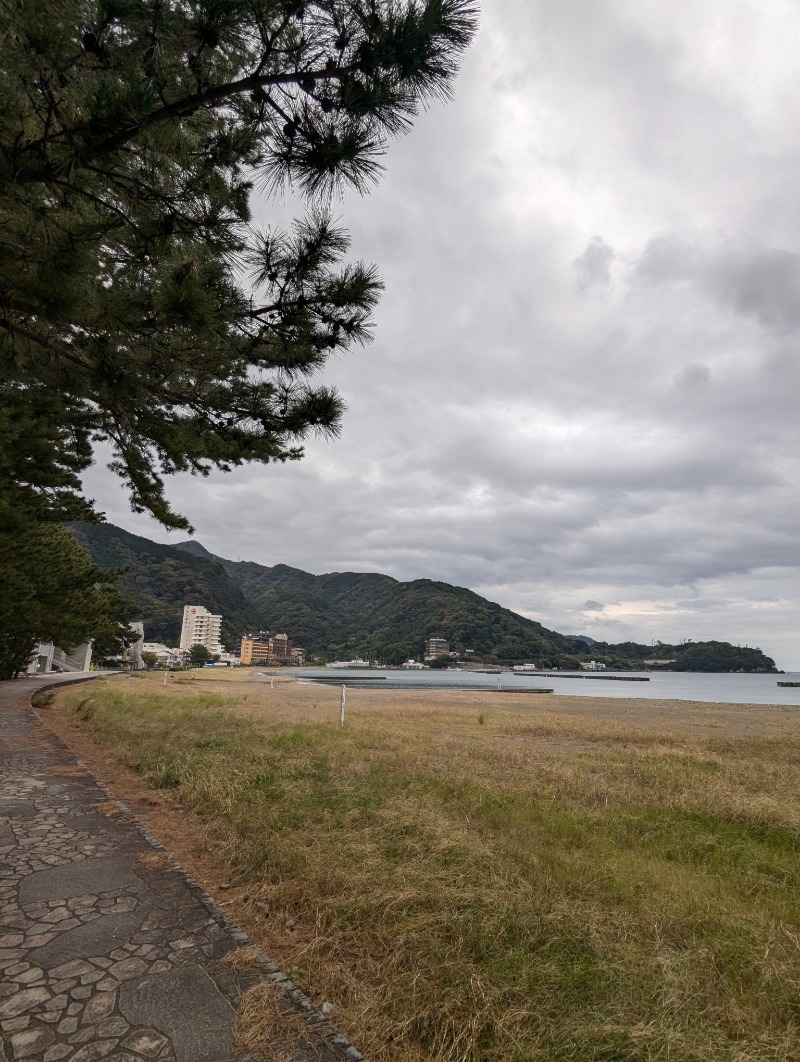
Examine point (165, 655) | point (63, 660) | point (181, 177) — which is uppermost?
point (181, 177)

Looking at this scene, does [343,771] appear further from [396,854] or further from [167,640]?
[167,640]

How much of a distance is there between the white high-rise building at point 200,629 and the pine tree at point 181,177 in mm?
147660

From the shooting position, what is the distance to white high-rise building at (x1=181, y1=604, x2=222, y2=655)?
466 feet

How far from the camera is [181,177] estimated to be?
3824 millimetres

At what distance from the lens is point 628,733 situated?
15.7m

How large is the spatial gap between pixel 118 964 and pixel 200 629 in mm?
155610

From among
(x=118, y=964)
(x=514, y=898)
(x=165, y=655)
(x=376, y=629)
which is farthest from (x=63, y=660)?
(x=376, y=629)

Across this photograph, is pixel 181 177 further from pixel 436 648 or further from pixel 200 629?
pixel 436 648

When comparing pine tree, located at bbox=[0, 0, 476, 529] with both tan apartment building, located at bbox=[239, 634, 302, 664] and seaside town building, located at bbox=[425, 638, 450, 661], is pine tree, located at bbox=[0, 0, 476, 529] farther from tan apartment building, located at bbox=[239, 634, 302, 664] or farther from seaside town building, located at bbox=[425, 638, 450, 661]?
tan apartment building, located at bbox=[239, 634, 302, 664]

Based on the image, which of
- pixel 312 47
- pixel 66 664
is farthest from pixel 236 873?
pixel 66 664

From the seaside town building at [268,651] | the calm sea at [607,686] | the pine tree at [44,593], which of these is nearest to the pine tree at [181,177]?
the pine tree at [44,593]

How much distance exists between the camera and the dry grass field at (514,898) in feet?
7.82

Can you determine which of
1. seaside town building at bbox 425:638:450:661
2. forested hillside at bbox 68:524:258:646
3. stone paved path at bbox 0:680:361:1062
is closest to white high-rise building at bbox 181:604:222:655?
forested hillside at bbox 68:524:258:646

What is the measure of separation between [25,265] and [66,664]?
203 ft
